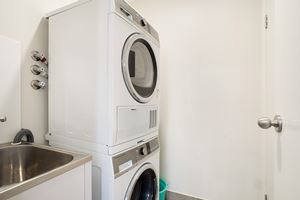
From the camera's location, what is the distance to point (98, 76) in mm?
1139

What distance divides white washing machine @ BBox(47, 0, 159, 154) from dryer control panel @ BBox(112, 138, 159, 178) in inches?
2.2

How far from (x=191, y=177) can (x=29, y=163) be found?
1.60 metres

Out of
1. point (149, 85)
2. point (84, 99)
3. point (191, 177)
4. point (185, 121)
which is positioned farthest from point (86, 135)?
point (191, 177)

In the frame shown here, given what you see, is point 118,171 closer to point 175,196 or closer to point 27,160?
point 27,160

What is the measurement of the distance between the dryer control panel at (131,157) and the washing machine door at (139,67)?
381 millimetres

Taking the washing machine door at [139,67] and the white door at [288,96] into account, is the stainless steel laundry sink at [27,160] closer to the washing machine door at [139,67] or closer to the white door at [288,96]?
the washing machine door at [139,67]

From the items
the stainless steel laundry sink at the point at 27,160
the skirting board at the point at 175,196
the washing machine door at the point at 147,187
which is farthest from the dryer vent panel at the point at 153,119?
the skirting board at the point at 175,196

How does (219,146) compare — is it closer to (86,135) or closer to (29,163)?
(86,135)

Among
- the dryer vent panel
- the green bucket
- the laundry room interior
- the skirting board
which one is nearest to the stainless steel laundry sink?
the laundry room interior

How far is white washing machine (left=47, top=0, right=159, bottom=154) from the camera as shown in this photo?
3.61 feet

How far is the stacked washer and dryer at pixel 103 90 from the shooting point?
1.10 m

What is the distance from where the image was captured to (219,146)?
74.2 inches

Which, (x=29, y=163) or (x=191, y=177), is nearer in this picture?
(x=29, y=163)

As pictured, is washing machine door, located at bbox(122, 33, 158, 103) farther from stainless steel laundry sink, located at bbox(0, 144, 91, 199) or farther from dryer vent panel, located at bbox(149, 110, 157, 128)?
stainless steel laundry sink, located at bbox(0, 144, 91, 199)
